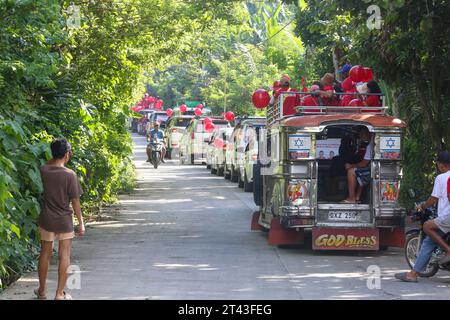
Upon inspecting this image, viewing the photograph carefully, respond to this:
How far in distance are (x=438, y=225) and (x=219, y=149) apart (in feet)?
69.0

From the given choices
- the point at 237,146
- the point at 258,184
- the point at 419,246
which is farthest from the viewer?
the point at 237,146

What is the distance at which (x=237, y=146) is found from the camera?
2845 cm

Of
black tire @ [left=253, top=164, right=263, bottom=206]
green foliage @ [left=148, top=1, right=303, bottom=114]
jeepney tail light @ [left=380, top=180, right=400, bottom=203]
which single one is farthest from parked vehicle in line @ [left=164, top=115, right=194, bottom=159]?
jeepney tail light @ [left=380, top=180, right=400, bottom=203]

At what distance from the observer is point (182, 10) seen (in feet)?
58.3

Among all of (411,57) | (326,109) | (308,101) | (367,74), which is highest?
(411,57)

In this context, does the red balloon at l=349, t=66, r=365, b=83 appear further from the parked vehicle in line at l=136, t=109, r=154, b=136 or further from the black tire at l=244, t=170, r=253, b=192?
the parked vehicle in line at l=136, t=109, r=154, b=136

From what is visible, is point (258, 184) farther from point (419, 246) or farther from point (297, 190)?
point (419, 246)

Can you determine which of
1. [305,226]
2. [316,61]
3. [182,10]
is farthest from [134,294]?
[316,61]

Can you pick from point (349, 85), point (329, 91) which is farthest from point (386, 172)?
point (349, 85)

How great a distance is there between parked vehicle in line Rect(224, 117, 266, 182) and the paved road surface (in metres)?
6.05

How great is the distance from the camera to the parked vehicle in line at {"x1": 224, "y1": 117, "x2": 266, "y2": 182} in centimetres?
2764

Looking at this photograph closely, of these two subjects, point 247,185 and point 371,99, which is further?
point 247,185

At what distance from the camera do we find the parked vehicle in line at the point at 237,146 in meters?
27.6

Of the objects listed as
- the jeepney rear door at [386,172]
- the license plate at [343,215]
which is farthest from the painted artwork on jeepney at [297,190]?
the jeepney rear door at [386,172]
